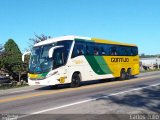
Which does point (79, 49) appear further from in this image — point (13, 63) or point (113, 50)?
point (13, 63)

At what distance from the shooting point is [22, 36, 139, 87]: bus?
763 inches

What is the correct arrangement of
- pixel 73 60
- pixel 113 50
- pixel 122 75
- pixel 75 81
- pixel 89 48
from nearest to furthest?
pixel 73 60
pixel 75 81
pixel 89 48
pixel 113 50
pixel 122 75

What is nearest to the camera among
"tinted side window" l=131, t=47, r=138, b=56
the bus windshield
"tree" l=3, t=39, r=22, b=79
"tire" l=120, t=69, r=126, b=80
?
the bus windshield

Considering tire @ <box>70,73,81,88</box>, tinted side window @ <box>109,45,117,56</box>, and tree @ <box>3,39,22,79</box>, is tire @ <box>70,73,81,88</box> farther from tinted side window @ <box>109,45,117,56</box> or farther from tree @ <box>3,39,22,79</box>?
tree @ <box>3,39,22,79</box>

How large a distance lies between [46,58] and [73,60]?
2020 millimetres

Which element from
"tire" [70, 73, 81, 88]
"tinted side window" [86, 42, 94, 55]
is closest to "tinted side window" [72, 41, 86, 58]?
"tinted side window" [86, 42, 94, 55]

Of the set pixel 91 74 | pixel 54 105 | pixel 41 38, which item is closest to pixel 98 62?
pixel 91 74

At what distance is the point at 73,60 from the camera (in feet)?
68.2

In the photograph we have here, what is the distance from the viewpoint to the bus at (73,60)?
19391mm

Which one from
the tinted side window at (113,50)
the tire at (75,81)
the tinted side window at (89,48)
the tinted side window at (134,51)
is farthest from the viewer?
the tinted side window at (134,51)

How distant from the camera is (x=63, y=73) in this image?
19.9 m

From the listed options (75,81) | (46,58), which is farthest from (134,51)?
(46,58)

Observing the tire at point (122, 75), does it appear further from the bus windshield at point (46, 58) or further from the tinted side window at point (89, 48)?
the bus windshield at point (46, 58)

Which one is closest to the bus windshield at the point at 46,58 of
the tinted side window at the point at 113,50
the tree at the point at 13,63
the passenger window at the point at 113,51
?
the tinted side window at the point at 113,50
